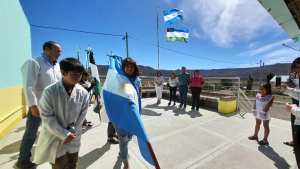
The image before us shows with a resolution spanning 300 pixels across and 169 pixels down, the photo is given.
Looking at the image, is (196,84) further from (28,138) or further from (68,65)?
(68,65)

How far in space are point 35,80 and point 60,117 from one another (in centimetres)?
105

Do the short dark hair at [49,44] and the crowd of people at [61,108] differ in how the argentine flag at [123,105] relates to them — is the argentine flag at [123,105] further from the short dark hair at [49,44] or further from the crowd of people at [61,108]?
the short dark hair at [49,44]

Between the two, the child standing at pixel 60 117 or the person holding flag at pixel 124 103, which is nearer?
the child standing at pixel 60 117

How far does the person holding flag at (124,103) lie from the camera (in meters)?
1.48

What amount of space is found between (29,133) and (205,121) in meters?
3.89

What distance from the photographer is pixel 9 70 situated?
427cm

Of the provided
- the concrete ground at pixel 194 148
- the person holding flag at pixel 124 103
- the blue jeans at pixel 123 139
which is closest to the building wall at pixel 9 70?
the concrete ground at pixel 194 148

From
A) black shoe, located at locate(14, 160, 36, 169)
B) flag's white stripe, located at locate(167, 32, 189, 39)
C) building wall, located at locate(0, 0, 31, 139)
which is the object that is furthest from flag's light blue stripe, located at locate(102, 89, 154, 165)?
flag's white stripe, located at locate(167, 32, 189, 39)

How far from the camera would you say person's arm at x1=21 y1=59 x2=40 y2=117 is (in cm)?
200

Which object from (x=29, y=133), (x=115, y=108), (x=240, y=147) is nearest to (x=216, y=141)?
(x=240, y=147)

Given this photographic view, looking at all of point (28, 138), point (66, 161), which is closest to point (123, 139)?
point (66, 161)

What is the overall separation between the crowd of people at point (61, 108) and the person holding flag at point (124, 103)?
2 centimetres

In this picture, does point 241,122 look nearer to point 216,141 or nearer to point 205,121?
point 205,121

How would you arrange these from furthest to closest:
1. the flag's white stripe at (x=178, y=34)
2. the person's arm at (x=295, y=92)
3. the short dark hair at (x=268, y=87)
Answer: the flag's white stripe at (x=178, y=34) < the short dark hair at (x=268, y=87) < the person's arm at (x=295, y=92)
